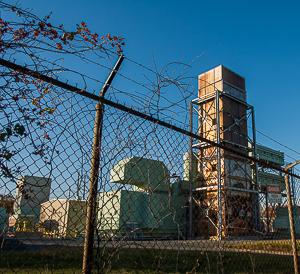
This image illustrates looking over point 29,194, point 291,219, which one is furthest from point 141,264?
point 29,194

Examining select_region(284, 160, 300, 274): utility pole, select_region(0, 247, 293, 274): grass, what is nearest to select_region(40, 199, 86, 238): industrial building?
select_region(0, 247, 293, 274): grass

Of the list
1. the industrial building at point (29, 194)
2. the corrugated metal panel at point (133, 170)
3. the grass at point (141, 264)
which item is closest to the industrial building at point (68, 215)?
the industrial building at point (29, 194)

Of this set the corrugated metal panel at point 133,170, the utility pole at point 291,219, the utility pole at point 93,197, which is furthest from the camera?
the utility pole at point 291,219

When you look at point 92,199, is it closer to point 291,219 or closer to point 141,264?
point 291,219

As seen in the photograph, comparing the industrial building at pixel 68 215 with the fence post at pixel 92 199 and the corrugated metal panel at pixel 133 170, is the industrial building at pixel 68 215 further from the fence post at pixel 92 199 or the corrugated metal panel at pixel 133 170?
the corrugated metal panel at pixel 133 170

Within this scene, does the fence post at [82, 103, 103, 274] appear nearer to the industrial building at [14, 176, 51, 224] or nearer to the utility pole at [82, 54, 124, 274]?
the utility pole at [82, 54, 124, 274]

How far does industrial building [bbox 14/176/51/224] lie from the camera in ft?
7.93

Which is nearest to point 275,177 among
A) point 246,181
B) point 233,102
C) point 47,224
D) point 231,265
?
point 246,181

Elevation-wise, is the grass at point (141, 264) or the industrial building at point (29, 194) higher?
the industrial building at point (29, 194)

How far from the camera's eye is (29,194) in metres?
2.60

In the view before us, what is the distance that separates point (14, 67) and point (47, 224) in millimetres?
1951

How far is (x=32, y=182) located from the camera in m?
2.41

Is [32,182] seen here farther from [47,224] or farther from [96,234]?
[47,224]

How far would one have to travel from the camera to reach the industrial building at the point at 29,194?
95.1 inches
